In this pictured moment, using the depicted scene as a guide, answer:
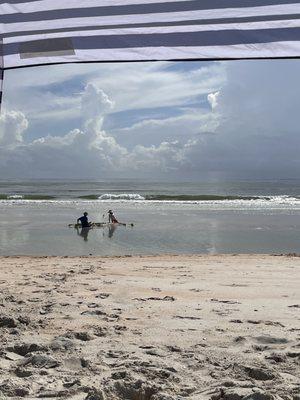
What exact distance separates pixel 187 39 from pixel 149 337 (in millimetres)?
3153

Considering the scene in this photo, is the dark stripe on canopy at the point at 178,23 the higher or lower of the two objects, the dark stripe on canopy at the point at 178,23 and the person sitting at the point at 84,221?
the higher

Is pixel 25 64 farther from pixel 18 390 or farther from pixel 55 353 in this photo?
pixel 55 353

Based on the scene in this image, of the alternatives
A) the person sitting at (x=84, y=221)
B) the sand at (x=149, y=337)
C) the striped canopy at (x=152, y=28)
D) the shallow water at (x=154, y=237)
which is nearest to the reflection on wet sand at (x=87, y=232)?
the shallow water at (x=154, y=237)

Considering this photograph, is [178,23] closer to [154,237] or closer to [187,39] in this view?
[187,39]

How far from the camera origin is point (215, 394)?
2.87 metres

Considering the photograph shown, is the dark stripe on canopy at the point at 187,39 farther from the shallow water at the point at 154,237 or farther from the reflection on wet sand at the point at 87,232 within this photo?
the reflection on wet sand at the point at 87,232

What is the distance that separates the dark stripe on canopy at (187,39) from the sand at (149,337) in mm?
1902

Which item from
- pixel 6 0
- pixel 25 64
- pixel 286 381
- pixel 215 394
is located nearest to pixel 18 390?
pixel 215 394

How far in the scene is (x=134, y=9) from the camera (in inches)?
62.4

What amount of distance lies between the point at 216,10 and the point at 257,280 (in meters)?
7.18

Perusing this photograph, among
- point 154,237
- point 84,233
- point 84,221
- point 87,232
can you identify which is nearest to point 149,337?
point 154,237

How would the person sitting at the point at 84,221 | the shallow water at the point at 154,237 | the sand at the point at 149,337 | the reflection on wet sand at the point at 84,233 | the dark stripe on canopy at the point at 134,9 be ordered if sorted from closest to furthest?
1. the dark stripe on canopy at the point at 134,9
2. the sand at the point at 149,337
3. the shallow water at the point at 154,237
4. the reflection on wet sand at the point at 84,233
5. the person sitting at the point at 84,221


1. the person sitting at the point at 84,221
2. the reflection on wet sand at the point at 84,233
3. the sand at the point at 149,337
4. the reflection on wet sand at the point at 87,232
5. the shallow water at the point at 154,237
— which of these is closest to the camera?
the sand at the point at 149,337

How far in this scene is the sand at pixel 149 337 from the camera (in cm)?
296
